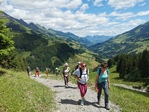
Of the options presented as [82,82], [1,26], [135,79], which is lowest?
[135,79]

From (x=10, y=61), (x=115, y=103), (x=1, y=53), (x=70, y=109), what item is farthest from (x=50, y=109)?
(x=10, y=61)

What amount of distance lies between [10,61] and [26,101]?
6604cm

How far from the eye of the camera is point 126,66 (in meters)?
130

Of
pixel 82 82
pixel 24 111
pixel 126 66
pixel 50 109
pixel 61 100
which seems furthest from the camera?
pixel 126 66

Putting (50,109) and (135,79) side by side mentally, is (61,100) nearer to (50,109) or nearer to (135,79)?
(50,109)

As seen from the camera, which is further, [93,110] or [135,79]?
[135,79]

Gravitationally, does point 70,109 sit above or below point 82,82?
below

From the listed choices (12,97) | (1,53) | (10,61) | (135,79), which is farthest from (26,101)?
(135,79)

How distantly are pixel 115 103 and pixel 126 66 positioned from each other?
112581mm

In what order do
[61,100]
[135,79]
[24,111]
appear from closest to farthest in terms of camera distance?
[24,111]
[61,100]
[135,79]

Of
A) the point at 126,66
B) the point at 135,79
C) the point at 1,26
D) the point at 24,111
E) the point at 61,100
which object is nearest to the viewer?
the point at 24,111

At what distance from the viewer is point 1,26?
28766mm

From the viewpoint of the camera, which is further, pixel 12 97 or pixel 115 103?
pixel 115 103

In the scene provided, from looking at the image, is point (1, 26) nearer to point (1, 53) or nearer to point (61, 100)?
point (1, 53)
